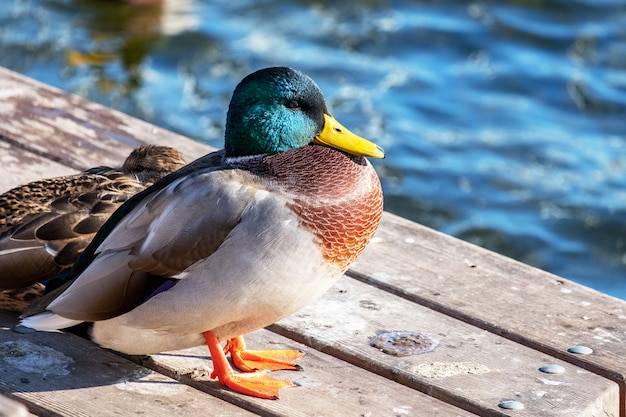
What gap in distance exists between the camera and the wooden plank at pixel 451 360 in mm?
3098

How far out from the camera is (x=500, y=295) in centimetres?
366

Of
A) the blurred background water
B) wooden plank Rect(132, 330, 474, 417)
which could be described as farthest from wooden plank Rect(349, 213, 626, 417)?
the blurred background water

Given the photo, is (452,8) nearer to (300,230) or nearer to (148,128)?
(148,128)

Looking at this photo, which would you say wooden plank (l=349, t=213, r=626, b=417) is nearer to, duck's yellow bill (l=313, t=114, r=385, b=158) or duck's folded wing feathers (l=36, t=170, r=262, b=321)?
duck's yellow bill (l=313, t=114, r=385, b=158)

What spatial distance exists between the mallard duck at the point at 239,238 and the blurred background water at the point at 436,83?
371cm

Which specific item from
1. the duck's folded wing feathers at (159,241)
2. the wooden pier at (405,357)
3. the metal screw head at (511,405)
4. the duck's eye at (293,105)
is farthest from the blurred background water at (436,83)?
the duck's folded wing feathers at (159,241)

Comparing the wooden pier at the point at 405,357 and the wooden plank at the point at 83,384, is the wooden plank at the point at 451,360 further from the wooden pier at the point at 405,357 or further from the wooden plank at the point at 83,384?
the wooden plank at the point at 83,384

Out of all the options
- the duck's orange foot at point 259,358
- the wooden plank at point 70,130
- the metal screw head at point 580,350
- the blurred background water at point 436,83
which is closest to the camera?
the duck's orange foot at point 259,358

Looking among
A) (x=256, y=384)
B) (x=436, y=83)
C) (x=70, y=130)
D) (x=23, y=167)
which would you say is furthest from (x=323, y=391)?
(x=436, y=83)

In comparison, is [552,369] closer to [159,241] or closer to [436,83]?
[159,241]

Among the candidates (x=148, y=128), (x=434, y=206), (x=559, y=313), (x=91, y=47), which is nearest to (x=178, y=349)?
(x=559, y=313)

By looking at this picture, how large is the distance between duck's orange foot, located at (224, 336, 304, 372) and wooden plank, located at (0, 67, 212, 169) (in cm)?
131

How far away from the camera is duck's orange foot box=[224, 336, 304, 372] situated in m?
3.21

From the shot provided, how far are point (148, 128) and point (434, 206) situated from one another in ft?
9.63
